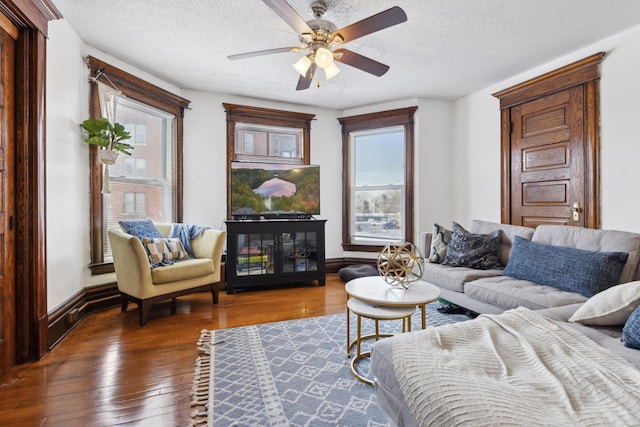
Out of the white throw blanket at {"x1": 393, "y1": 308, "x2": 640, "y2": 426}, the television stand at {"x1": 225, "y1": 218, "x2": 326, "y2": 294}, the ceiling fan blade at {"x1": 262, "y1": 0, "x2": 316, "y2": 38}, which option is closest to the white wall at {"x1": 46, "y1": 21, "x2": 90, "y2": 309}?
the television stand at {"x1": 225, "y1": 218, "x2": 326, "y2": 294}

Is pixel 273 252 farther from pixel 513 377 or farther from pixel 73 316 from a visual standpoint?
pixel 513 377

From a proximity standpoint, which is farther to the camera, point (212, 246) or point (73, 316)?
point (212, 246)

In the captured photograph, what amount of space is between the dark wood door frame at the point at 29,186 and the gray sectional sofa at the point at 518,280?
10.3ft

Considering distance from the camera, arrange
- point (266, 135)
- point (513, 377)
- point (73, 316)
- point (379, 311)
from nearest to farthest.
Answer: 1. point (513, 377)
2. point (379, 311)
3. point (73, 316)
4. point (266, 135)

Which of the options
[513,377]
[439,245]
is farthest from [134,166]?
[513,377]

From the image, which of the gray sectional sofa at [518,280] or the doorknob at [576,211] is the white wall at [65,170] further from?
the doorknob at [576,211]

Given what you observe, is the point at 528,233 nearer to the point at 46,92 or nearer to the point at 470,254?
the point at 470,254

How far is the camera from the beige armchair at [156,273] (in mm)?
2738

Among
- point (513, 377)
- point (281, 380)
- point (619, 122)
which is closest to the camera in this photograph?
point (513, 377)

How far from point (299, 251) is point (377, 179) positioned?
1.61 m

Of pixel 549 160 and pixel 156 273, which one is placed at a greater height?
pixel 549 160

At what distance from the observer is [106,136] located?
9.50 ft

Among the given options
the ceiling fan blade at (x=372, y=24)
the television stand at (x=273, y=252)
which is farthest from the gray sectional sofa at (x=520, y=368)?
the television stand at (x=273, y=252)

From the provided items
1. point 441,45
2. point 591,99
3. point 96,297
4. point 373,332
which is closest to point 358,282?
point 373,332
